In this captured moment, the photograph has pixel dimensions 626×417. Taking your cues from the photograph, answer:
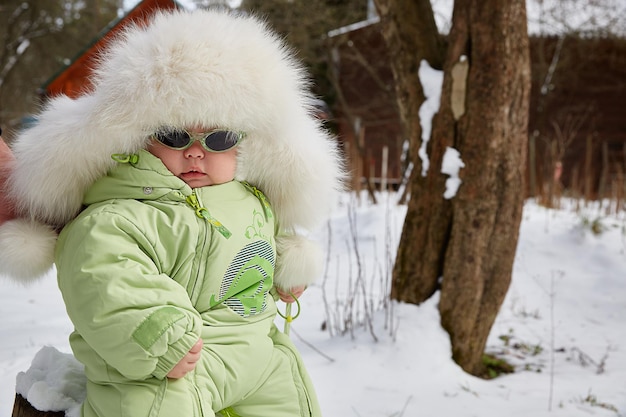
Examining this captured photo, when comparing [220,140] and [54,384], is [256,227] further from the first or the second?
[54,384]

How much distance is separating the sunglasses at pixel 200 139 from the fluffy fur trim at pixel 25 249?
1.26 ft

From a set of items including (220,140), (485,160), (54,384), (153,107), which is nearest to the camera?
(153,107)

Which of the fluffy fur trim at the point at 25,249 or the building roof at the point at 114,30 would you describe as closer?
the fluffy fur trim at the point at 25,249

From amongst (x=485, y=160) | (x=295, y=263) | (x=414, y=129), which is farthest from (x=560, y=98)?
(x=295, y=263)

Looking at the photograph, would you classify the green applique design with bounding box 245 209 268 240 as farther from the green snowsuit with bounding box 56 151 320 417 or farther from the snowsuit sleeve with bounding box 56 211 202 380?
the snowsuit sleeve with bounding box 56 211 202 380

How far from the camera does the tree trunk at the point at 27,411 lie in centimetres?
150

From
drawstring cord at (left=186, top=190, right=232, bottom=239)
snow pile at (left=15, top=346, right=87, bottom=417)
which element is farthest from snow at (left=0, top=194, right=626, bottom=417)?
drawstring cord at (left=186, top=190, right=232, bottom=239)

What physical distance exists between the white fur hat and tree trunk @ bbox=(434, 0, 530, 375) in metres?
1.64

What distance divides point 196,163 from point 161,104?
0.18m

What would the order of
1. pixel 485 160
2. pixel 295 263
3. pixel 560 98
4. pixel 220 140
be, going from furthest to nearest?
1. pixel 560 98
2. pixel 485 160
3. pixel 295 263
4. pixel 220 140

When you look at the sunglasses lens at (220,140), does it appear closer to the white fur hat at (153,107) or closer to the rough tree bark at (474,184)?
the white fur hat at (153,107)

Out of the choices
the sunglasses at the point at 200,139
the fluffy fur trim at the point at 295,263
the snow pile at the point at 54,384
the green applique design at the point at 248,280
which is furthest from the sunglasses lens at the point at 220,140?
the snow pile at the point at 54,384

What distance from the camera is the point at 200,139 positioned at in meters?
1.44

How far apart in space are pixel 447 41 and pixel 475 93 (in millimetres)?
435
